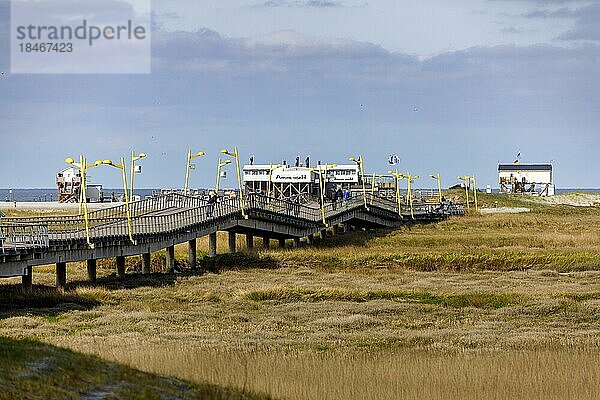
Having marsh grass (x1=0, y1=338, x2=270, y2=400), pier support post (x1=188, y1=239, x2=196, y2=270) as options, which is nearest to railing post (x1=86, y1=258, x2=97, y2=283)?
pier support post (x1=188, y1=239, x2=196, y2=270)

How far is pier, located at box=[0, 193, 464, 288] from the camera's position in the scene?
43.5 meters

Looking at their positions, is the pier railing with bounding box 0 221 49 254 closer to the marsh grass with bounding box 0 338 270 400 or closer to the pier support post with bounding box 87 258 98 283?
the pier support post with bounding box 87 258 98 283

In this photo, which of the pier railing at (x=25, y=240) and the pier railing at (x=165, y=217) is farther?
the pier railing at (x=165, y=217)

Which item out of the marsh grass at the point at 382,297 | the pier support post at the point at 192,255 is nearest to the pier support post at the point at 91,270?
the marsh grass at the point at 382,297

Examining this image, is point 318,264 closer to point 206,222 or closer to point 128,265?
point 206,222

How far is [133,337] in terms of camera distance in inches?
1289

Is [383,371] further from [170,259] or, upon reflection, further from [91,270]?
[170,259]

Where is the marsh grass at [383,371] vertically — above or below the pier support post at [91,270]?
below

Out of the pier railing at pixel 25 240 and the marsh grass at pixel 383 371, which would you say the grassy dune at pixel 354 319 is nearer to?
the marsh grass at pixel 383 371

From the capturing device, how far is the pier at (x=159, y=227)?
43469 millimetres

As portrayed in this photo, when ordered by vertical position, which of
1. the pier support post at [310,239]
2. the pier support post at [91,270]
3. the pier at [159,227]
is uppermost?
the pier at [159,227]

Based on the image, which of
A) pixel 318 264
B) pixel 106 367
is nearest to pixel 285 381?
pixel 106 367

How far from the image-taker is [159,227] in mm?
55562

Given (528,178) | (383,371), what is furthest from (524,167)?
(383,371)
